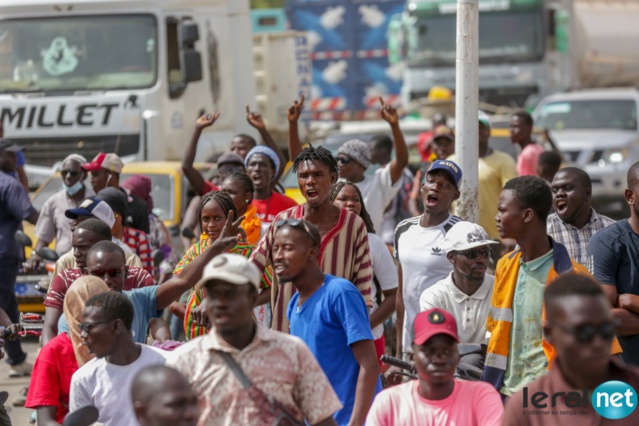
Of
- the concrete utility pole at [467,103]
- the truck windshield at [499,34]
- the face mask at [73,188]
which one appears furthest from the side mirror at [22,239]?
the truck windshield at [499,34]

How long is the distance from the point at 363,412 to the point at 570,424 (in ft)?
4.52

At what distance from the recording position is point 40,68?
16016mm

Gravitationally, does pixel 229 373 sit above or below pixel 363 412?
above

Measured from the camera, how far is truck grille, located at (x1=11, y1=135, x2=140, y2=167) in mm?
15953

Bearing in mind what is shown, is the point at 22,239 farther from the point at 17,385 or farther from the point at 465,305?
the point at 465,305

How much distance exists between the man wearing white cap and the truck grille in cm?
1169

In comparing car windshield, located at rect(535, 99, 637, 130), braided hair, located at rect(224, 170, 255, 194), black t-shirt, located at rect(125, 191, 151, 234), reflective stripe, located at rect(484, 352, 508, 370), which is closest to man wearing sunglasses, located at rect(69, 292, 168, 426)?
reflective stripe, located at rect(484, 352, 508, 370)

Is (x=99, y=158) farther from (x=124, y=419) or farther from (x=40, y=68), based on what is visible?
(x=40, y=68)

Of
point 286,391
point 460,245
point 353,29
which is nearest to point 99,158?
point 460,245

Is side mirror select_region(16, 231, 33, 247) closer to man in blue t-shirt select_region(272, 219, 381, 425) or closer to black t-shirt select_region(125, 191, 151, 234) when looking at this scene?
black t-shirt select_region(125, 191, 151, 234)

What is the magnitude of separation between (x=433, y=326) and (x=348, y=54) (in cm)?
2597

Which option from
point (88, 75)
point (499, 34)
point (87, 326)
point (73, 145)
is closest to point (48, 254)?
point (87, 326)

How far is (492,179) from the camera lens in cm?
1064

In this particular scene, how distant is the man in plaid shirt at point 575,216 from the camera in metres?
7.33
